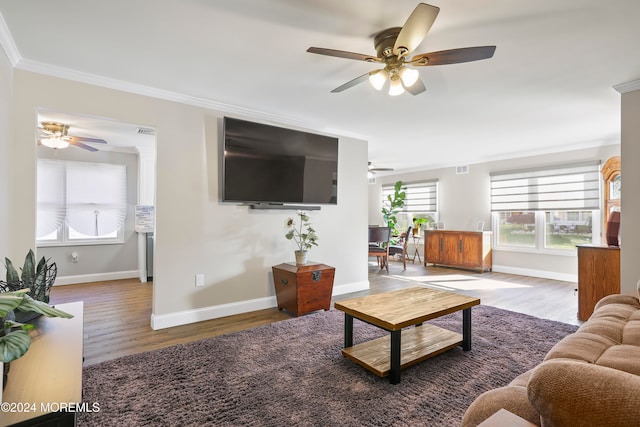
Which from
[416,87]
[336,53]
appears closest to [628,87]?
[416,87]

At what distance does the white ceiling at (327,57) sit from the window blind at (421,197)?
11.2ft

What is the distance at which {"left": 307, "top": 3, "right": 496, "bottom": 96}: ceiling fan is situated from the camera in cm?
161

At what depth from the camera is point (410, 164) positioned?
7.02m

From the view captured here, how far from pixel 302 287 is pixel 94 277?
3.95 meters

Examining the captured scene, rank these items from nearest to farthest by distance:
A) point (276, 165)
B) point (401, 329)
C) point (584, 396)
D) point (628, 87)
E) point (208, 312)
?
1. point (584, 396)
2. point (401, 329)
3. point (628, 87)
4. point (208, 312)
5. point (276, 165)

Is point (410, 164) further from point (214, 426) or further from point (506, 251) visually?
point (214, 426)

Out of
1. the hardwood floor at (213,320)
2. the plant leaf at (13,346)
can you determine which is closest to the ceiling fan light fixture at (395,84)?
the plant leaf at (13,346)

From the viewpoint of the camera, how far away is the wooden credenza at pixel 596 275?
312 cm

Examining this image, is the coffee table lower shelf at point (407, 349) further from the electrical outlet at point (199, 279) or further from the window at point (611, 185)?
the window at point (611, 185)

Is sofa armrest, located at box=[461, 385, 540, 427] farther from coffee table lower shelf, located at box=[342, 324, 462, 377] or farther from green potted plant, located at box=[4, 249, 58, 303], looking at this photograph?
green potted plant, located at box=[4, 249, 58, 303]

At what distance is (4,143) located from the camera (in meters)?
2.20

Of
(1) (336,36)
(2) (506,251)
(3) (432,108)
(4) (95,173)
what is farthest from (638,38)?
(4) (95,173)

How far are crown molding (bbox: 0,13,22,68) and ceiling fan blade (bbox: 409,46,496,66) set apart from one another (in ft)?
8.55

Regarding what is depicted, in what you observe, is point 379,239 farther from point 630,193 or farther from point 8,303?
point 8,303
